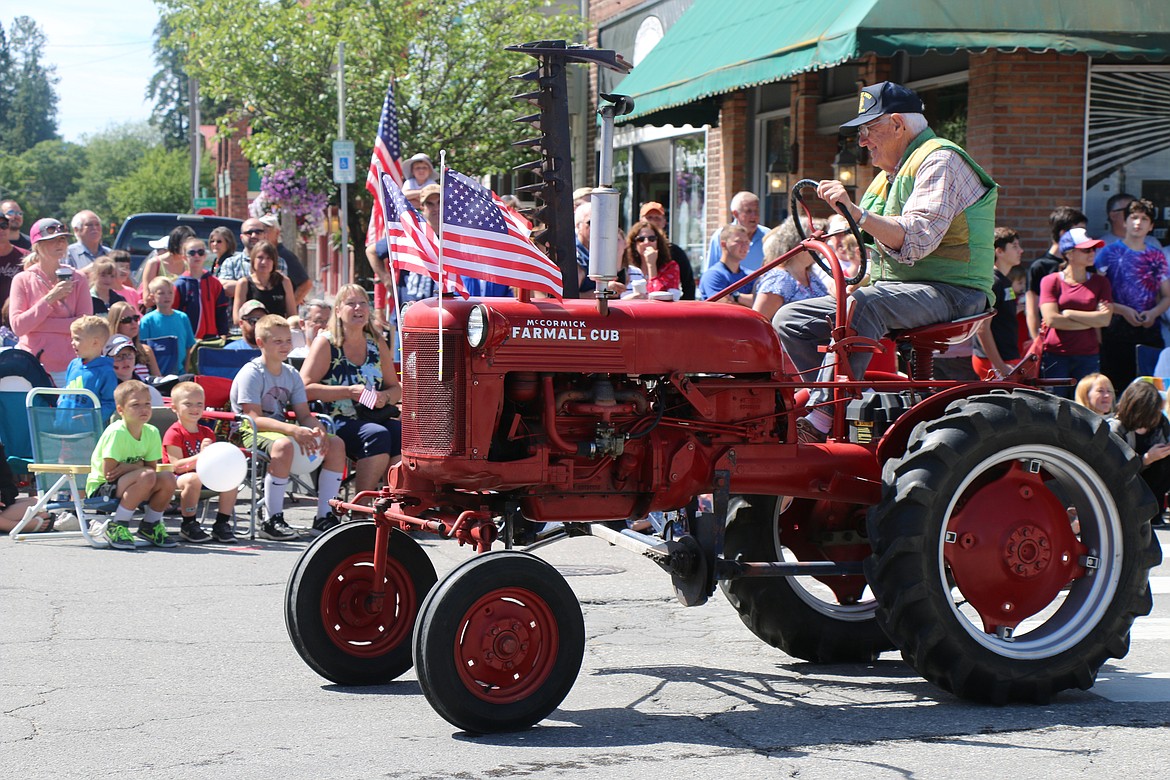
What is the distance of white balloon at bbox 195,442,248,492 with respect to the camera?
9.65m

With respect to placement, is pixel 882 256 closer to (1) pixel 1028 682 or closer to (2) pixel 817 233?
(2) pixel 817 233

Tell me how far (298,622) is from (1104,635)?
3085 mm

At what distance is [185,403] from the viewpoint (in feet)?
33.6

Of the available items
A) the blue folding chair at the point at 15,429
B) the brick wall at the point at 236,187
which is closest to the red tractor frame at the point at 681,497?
the blue folding chair at the point at 15,429

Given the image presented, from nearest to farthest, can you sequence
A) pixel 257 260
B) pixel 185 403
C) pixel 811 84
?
pixel 185 403, pixel 257 260, pixel 811 84

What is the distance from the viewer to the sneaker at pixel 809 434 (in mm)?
6406

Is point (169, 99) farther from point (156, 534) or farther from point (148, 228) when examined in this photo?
point (156, 534)

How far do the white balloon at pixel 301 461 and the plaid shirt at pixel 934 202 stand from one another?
15.9 feet

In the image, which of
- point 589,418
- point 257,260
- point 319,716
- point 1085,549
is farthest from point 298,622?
point 257,260

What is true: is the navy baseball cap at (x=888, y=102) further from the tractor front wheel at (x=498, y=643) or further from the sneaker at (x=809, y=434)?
the tractor front wheel at (x=498, y=643)

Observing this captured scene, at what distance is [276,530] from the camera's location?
998 cm

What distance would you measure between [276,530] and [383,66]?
1269cm

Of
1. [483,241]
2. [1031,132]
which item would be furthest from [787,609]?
[1031,132]

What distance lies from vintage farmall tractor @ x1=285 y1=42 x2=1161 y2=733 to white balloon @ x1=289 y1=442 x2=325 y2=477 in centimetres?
395
